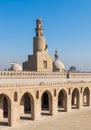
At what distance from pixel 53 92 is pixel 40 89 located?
2373 millimetres

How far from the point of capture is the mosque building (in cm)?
2266

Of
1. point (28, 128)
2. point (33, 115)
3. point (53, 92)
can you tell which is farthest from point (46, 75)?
point (28, 128)

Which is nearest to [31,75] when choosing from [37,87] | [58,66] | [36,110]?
[37,87]

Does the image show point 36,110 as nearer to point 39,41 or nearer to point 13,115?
point 13,115

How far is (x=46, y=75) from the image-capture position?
27812 mm

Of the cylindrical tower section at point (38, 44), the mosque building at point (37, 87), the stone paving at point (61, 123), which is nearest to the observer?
the stone paving at point (61, 123)

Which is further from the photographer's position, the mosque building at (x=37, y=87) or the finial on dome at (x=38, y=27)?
the finial on dome at (x=38, y=27)

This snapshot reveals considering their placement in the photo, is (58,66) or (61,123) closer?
(61,123)

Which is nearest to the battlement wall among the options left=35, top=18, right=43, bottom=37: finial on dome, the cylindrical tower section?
the cylindrical tower section

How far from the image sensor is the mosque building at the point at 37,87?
22656 millimetres

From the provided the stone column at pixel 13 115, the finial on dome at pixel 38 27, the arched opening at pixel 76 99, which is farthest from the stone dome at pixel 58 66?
the stone column at pixel 13 115

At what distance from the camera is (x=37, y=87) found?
25.4 metres

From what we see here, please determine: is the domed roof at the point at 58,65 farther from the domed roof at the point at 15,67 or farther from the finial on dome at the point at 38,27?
the finial on dome at the point at 38,27

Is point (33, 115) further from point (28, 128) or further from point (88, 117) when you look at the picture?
point (88, 117)
